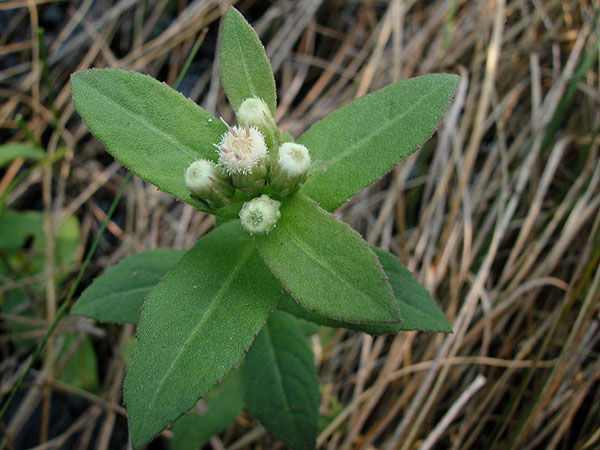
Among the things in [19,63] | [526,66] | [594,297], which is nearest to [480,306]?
[594,297]

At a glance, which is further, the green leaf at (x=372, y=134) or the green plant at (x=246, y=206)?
the green leaf at (x=372, y=134)

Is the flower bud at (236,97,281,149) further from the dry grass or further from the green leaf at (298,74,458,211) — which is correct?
the dry grass

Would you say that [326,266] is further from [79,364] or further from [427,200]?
[79,364]

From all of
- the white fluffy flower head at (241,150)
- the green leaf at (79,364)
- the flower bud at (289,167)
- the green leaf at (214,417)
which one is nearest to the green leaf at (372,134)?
the flower bud at (289,167)

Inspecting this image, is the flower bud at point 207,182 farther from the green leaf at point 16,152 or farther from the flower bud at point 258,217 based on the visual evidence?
the green leaf at point 16,152

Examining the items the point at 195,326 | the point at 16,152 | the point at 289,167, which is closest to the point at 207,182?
the point at 289,167

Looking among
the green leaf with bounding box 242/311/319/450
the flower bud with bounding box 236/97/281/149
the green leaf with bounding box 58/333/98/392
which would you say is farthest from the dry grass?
the flower bud with bounding box 236/97/281/149
